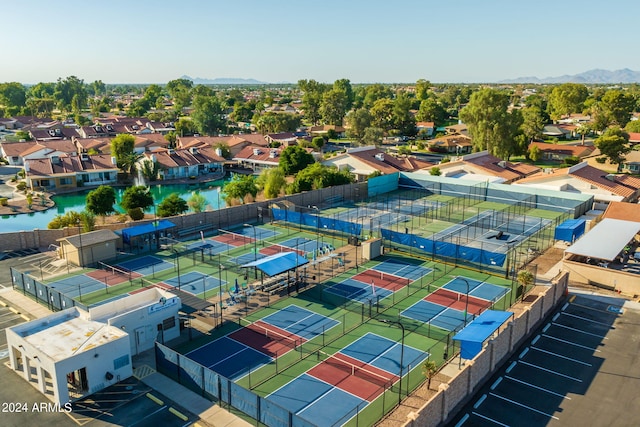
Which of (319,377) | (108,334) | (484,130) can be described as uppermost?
(484,130)

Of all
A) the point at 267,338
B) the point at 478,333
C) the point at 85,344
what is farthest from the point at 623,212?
the point at 85,344

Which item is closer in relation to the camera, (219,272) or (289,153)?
(219,272)

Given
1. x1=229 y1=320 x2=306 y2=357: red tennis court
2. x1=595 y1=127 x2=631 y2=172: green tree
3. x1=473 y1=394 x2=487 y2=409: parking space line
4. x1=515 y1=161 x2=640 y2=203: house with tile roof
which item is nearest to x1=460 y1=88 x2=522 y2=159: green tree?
x1=595 y1=127 x2=631 y2=172: green tree

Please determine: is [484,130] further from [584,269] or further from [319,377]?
[319,377]

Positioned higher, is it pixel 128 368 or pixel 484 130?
pixel 484 130

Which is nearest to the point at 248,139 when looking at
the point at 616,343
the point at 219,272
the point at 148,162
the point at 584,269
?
the point at 148,162

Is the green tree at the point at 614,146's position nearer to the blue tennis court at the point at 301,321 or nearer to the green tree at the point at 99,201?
the blue tennis court at the point at 301,321
